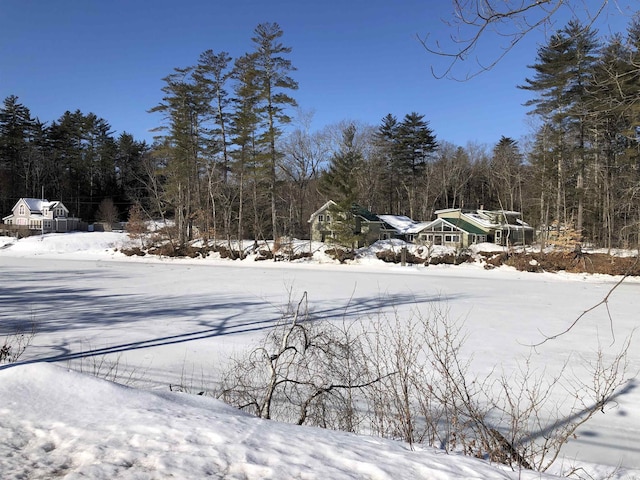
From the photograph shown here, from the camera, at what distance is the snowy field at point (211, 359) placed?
1.85 meters

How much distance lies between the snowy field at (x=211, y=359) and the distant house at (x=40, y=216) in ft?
95.5

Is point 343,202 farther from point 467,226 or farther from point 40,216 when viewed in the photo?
point 40,216

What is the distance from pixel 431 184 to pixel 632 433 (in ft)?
153

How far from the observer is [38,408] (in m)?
2.26

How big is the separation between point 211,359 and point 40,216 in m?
49.5

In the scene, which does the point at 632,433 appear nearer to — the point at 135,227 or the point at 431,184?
the point at 135,227

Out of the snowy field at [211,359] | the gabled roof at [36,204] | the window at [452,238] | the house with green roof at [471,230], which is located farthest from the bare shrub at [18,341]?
the gabled roof at [36,204]

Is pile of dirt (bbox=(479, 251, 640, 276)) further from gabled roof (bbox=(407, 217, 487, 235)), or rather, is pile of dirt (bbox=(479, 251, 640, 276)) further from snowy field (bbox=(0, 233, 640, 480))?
gabled roof (bbox=(407, 217, 487, 235))

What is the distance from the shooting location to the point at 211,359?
23.3ft

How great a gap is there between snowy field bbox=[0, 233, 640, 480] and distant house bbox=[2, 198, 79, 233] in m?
29.1

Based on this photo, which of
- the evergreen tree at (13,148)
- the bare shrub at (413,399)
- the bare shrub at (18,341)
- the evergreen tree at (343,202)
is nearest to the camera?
the bare shrub at (413,399)

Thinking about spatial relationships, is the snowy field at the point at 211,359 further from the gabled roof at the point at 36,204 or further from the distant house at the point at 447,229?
the gabled roof at the point at 36,204

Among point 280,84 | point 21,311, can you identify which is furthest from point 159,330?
point 280,84

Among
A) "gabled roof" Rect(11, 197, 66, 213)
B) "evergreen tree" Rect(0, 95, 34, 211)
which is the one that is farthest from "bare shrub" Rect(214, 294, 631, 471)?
"evergreen tree" Rect(0, 95, 34, 211)
